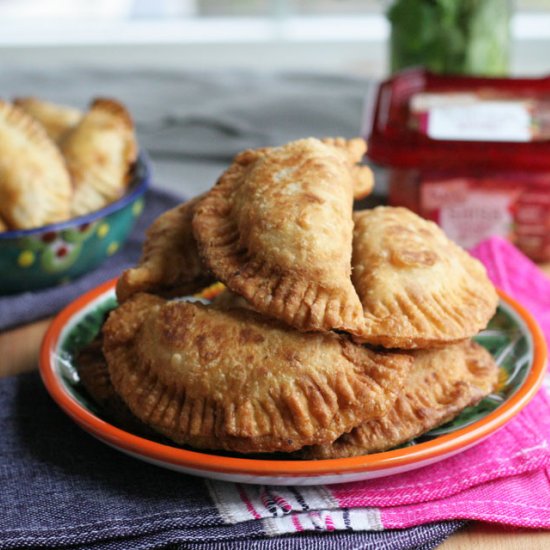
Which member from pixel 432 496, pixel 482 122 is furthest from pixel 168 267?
pixel 482 122

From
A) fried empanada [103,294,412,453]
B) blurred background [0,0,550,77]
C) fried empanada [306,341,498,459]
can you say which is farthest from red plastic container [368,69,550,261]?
blurred background [0,0,550,77]

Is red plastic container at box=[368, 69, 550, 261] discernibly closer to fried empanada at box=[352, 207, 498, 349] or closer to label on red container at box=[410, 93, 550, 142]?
label on red container at box=[410, 93, 550, 142]

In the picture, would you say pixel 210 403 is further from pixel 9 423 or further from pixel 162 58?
pixel 162 58

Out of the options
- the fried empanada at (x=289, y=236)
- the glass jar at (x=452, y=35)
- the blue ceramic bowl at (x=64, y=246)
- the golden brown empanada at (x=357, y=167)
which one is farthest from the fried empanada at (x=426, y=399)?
the glass jar at (x=452, y=35)

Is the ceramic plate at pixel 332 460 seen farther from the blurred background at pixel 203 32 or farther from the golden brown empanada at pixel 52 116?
the blurred background at pixel 203 32

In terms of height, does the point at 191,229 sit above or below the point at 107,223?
above

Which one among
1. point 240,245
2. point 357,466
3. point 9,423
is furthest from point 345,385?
point 9,423
